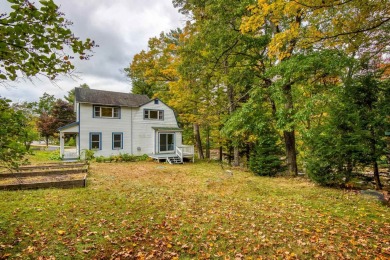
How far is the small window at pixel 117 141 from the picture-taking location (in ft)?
58.5

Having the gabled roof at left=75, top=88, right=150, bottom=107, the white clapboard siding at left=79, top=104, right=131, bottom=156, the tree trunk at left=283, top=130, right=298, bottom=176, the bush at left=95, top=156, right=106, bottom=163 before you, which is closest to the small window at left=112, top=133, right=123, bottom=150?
the white clapboard siding at left=79, top=104, right=131, bottom=156

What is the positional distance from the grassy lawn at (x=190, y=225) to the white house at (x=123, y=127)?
34.7 ft

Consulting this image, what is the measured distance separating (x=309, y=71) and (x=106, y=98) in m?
15.9

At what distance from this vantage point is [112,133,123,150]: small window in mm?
17828

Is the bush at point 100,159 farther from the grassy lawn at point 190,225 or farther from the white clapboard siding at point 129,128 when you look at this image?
the grassy lawn at point 190,225

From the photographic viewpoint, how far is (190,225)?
459 cm

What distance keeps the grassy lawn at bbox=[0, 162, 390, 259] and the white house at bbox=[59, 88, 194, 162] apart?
10.6 meters

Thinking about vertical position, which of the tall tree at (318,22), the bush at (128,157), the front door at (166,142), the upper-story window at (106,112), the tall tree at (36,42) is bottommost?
the bush at (128,157)

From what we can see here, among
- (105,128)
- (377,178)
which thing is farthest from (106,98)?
(377,178)

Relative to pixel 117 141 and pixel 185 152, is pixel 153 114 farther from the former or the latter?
pixel 185 152

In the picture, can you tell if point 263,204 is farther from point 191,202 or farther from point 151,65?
point 151,65

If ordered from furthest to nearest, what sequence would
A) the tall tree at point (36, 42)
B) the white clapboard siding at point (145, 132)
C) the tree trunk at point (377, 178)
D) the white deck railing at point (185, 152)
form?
the white clapboard siding at point (145, 132) → the white deck railing at point (185, 152) → the tree trunk at point (377, 178) → the tall tree at point (36, 42)

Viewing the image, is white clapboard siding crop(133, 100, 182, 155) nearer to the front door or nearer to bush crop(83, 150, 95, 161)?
the front door

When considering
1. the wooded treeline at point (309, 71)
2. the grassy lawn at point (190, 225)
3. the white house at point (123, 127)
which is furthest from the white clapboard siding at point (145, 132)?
the grassy lawn at point (190, 225)
